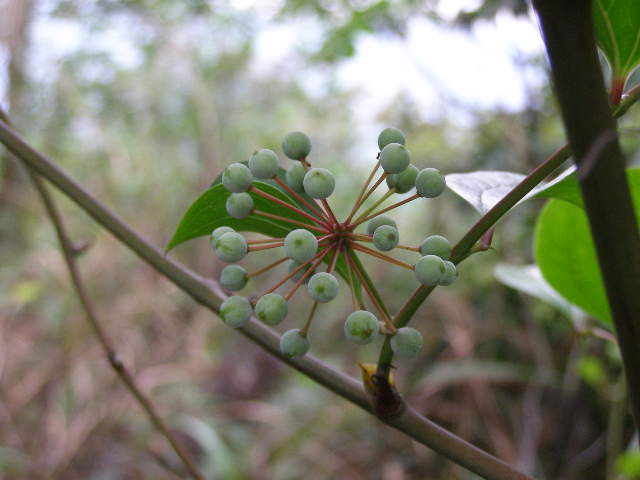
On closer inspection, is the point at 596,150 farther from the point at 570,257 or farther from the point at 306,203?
Answer: the point at 570,257

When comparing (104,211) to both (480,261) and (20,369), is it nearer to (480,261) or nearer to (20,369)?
(480,261)

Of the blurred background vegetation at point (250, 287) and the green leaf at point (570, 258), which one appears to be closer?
the green leaf at point (570, 258)

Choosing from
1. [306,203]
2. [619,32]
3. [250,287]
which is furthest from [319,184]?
[250,287]

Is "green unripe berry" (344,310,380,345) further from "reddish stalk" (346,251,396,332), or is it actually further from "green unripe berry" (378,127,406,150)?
"green unripe berry" (378,127,406,150)

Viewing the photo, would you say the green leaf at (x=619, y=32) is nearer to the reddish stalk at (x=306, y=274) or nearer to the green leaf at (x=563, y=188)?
the green leaf at (x=563, y=188)

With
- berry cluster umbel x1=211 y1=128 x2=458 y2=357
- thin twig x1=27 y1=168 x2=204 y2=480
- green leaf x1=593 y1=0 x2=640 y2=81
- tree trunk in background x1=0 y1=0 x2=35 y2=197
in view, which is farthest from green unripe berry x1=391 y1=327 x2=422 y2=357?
tree trunk in background x1=0 y1=0 x2=35 y2=197

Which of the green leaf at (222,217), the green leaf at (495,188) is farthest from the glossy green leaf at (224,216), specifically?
the green leaf at (495,188)
